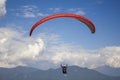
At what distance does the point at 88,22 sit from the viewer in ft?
98.9

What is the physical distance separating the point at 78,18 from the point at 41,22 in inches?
218

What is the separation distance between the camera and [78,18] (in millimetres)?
29688

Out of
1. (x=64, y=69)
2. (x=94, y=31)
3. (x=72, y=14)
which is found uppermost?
(x=72, y=14)

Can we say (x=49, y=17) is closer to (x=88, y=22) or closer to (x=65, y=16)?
(x=65, y=16)

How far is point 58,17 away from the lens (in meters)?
29.0

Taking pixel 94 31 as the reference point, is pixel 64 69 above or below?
below

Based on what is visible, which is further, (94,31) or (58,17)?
(94,31)

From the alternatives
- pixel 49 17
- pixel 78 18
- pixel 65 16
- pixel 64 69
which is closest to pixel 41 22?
pixel 49 17

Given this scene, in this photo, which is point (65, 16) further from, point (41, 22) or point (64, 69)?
point (64, 69)

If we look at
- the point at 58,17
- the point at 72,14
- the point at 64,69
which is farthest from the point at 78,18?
the point at 64,69

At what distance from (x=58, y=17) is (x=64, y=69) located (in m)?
8.32

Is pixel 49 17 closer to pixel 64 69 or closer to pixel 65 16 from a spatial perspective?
pixel 65 16

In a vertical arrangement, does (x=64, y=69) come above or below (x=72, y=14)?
below

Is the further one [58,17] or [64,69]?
[64,69]
